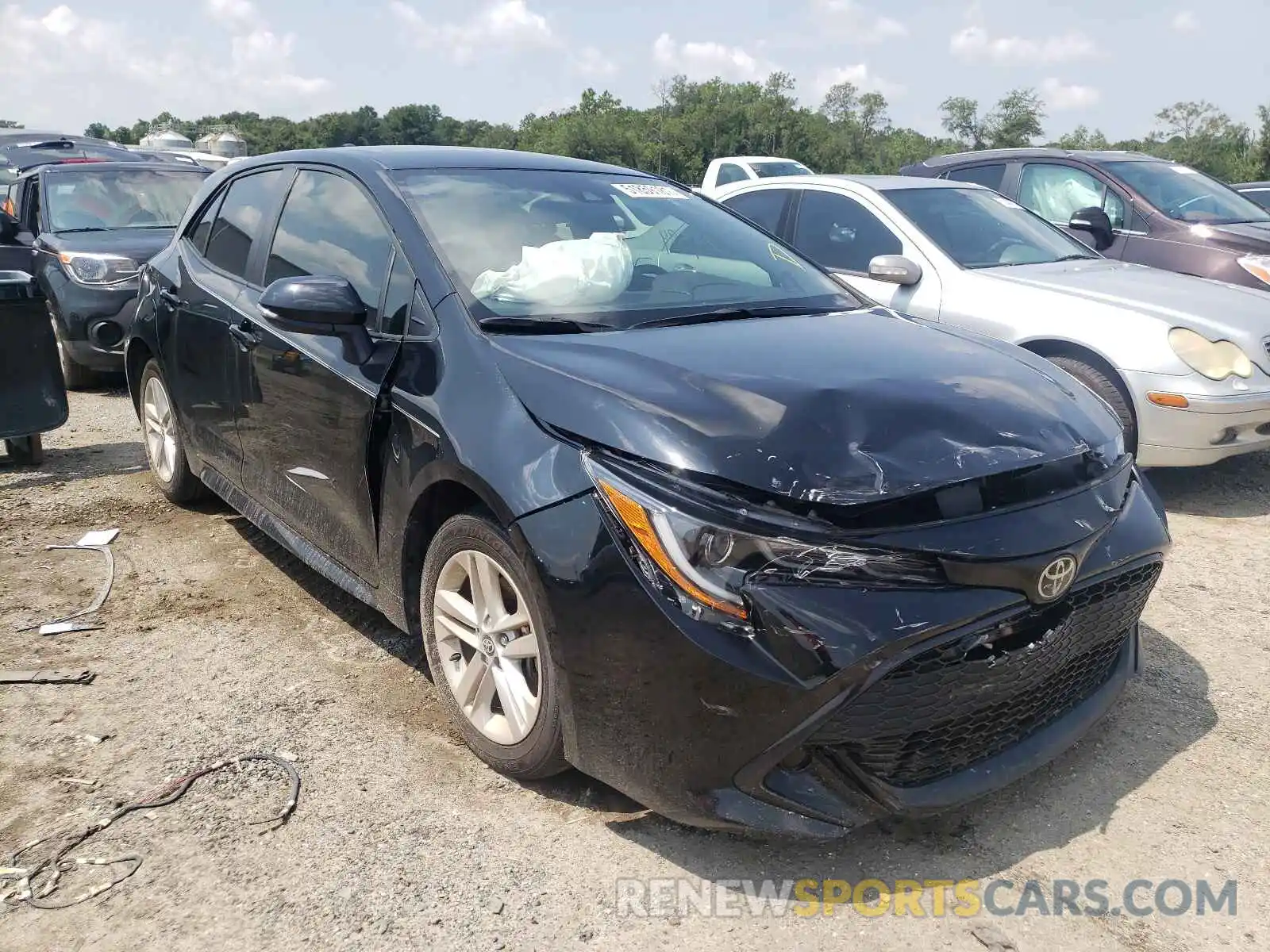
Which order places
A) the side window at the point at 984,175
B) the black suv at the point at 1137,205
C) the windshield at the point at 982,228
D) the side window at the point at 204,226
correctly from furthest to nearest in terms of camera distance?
the side window at the point at 984,175
the black suv at the point at 1137,205
the windshield at the point at 982,228
the side window at the point at 204,226

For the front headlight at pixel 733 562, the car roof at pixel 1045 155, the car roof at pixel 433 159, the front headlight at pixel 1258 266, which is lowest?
the front headlight at pixel 733 562

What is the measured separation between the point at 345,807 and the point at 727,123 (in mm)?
66080

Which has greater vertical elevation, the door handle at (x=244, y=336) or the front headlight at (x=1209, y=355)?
the door handle at (x=244, y=336)

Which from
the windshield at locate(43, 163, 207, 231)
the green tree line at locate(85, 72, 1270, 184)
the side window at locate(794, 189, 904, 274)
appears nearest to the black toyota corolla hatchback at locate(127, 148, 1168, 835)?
the side window at locate(794, 189, 904, 274)

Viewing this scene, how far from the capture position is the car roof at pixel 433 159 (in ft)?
11.7

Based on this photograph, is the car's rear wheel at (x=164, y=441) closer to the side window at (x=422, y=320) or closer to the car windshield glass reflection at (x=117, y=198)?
the side window at (x=422, y=320)

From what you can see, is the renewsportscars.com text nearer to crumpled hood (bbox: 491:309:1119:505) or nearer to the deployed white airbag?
crumpled hood (bbox: 491:309:1119:505)

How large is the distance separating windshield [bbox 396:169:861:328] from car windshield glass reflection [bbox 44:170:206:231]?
238 inches

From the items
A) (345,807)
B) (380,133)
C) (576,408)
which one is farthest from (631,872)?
(380,133)

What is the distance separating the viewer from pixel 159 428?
5129 millimetres

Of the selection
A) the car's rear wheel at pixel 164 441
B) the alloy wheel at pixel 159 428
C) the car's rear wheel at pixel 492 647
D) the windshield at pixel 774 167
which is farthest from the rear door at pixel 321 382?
the windshield at pixel 774 167

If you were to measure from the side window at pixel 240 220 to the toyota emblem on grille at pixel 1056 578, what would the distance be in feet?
10.2

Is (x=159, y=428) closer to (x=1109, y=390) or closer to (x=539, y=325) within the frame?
(x=539, y=325)

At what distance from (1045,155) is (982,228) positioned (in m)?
2.45
